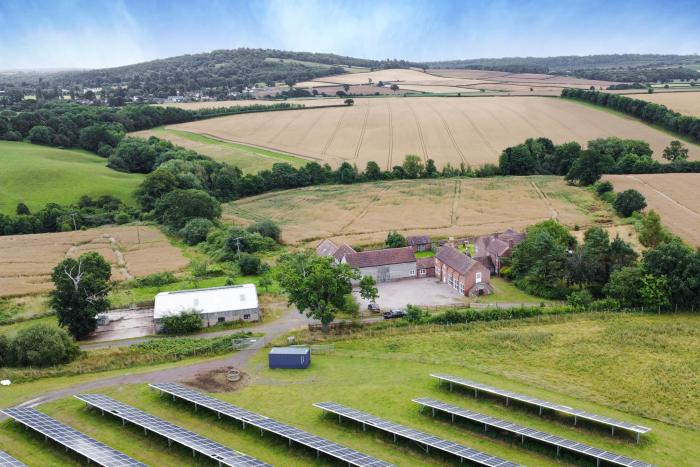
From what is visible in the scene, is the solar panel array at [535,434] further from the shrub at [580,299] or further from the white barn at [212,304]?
the shrub at [580,299]

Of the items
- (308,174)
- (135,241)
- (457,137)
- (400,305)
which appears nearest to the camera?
(400,305)

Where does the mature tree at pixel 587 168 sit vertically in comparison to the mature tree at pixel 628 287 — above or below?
above

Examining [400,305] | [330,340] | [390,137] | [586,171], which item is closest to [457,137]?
[390,137]

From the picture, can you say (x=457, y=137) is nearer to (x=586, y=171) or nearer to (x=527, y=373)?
(x=586, y=171)

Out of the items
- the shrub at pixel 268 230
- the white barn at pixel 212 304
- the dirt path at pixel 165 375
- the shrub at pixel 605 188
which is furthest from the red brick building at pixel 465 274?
the shrub at pixel 605 188

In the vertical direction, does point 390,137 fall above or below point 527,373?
above

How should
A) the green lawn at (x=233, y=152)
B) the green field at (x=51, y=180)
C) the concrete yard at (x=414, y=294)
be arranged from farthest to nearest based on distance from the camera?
1. the green lawn at (x=233, y=152)
2. the green field at (x=51, y=180)
3. the concrete yard at (x=414, y=294)

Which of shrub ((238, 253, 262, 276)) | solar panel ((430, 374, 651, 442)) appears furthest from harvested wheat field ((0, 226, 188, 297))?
solar panel ((430, 374, 651, 442))
